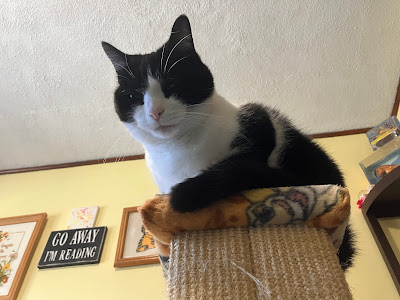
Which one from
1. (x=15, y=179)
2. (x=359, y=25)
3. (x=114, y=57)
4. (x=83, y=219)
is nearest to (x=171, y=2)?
(x=114, y=57)

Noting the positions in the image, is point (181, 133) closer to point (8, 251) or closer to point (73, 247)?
point (73, 247)

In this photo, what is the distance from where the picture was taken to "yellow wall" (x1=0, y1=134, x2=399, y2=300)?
1351mm

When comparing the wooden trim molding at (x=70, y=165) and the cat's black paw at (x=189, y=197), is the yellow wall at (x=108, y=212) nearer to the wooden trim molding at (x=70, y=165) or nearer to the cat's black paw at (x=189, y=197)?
the wooden trim molding at (x=70, y=165)

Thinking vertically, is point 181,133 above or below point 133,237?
below

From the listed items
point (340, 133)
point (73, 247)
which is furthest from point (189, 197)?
point (340, 133)

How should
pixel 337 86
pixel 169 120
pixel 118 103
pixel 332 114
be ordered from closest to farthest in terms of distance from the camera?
pixel 169 120 < pixel 118 103 < pixel 337 86 < pixel 332 114

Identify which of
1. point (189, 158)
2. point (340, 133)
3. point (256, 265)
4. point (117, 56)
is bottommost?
point (256, 265)

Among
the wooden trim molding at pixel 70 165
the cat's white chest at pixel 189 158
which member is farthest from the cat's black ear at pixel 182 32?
the wooden trim molding at pixel 70 165

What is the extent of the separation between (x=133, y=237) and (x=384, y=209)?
112 cm

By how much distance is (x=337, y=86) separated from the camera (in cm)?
170

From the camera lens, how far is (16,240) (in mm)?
1667

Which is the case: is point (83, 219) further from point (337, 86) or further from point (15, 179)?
point (337, 86)

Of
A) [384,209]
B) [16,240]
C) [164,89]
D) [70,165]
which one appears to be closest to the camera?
[164,89]

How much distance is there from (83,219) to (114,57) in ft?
3.73
